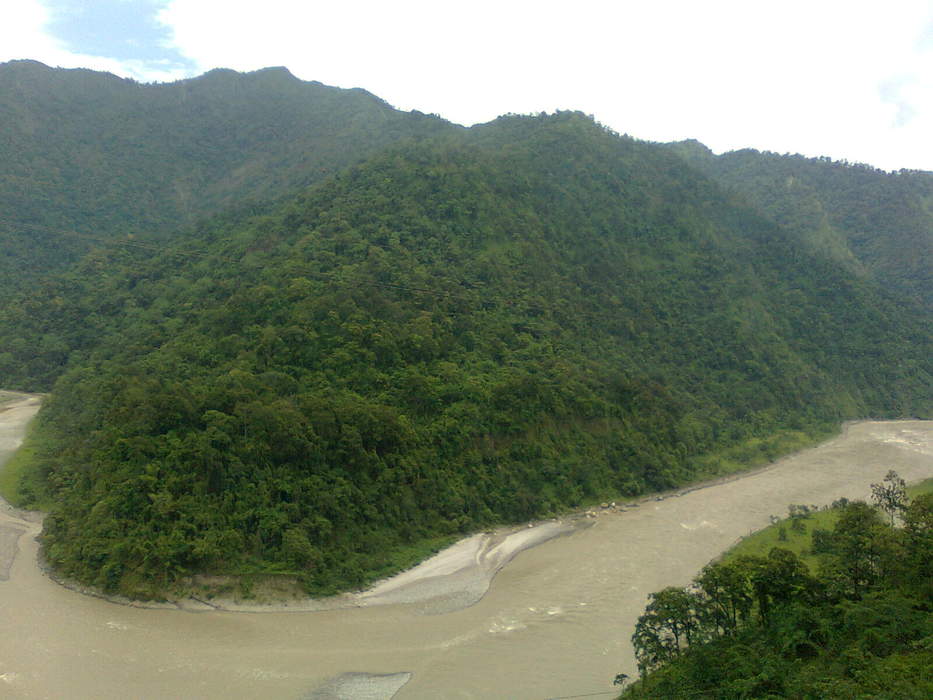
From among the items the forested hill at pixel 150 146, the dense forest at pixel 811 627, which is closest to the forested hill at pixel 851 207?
the forested hill at pixel 150 146

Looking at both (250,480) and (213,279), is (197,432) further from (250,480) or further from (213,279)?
(213,279)

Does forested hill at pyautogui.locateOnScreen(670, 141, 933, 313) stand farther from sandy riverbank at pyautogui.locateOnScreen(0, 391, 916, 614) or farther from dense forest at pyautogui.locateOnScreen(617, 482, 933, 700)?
dense forest at pyautogui.locateOnScreen(617, 482, 933, 700)

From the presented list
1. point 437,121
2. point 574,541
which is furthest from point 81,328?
point 437,121

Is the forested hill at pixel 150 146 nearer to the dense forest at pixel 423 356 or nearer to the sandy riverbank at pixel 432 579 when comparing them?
the dense forest at pixel 423 356

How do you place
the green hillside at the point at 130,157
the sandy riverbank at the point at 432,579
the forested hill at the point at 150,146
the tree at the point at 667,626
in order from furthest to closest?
the forested hill at the point at 150,146
the green hillside at the point at 130,157
the sandy riverbank at the point at 432,579
the tree at the point at 667,626

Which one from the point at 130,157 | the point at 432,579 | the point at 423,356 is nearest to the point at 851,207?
the point at 423,356
